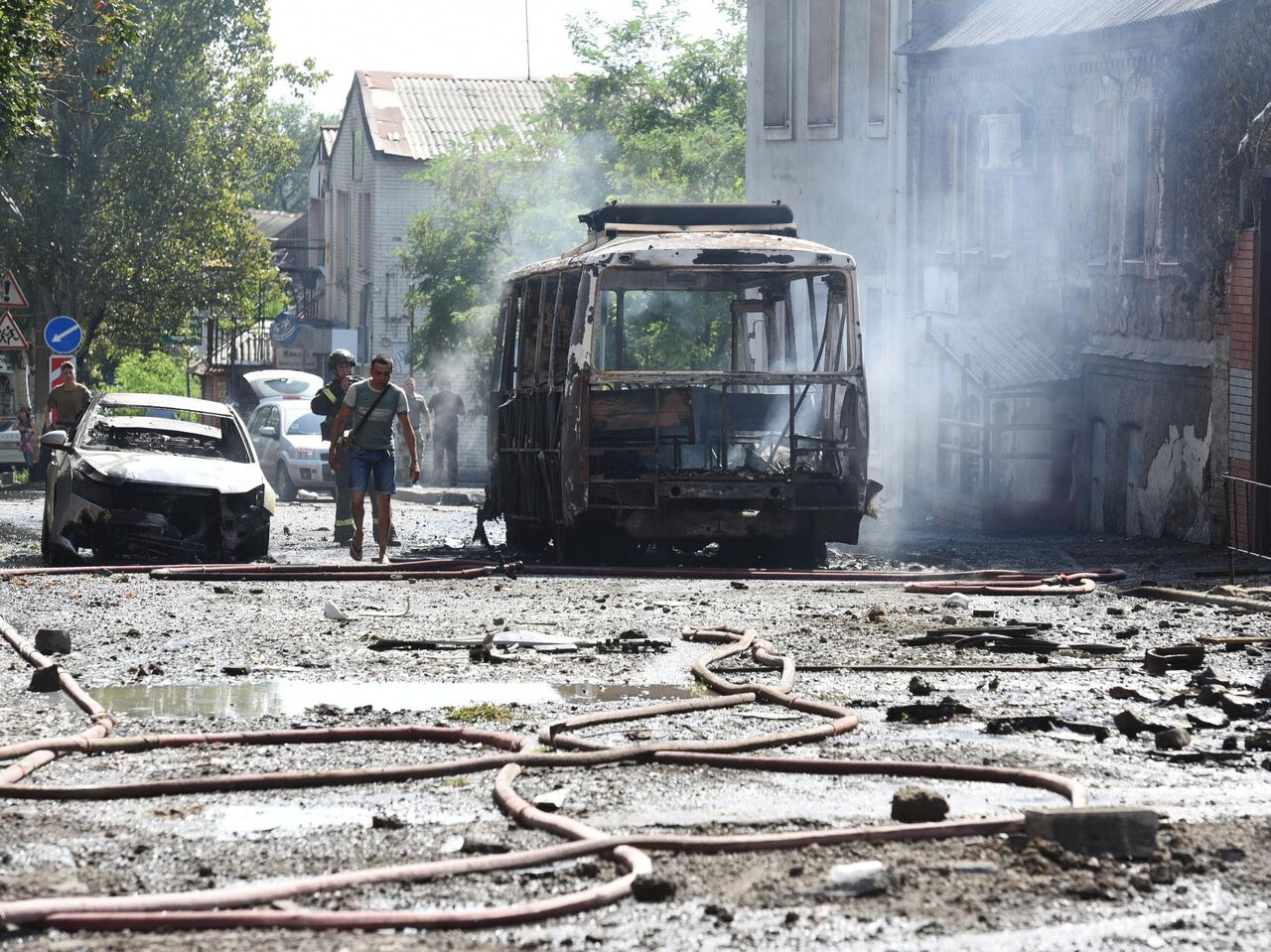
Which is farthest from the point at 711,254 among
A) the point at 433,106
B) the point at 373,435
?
the point at 433,106

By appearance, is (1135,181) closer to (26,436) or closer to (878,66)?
(878,66)

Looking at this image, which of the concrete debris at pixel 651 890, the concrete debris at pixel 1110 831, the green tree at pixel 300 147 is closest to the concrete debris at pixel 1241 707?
the concrete debris at pixel 1110 831

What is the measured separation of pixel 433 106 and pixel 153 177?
48.7ft

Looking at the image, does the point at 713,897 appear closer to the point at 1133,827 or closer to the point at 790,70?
the point at 1133,827

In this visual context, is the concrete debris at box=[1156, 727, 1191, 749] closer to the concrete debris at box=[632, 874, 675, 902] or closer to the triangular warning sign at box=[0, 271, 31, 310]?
the concrete debris at box=[632, 874, 675, 902]

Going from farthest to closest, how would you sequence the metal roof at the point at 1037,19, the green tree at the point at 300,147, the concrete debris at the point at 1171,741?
the green tree at the point at 300,147 < the metal roof at the point at 1037,19 < the concrete debris at the point at 1171,741

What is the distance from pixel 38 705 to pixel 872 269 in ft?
73.0

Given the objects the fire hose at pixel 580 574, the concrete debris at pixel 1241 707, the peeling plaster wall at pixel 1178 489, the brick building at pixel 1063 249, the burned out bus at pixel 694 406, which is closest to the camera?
the concrete debris at pixel 1241 707

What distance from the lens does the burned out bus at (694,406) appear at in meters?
16.2

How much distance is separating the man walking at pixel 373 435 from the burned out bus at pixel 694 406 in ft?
4.29

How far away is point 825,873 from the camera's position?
Answer: 5586mm

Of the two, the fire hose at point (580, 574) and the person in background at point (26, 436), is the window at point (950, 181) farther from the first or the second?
the person in background at point (26, 436)

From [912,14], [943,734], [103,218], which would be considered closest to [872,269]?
[912,14]

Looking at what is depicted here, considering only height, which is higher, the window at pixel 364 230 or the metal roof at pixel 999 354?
the window at pixel 364 230
